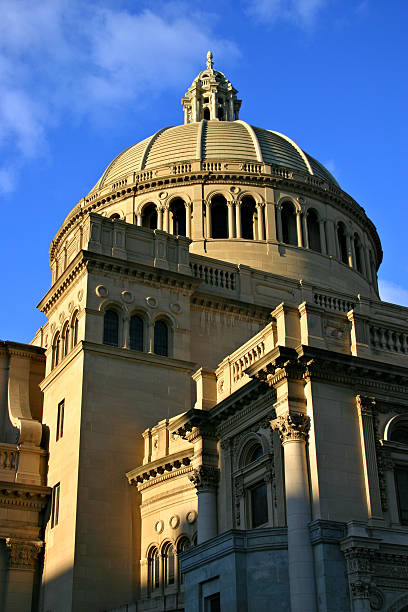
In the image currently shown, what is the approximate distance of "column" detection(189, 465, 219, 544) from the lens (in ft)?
107

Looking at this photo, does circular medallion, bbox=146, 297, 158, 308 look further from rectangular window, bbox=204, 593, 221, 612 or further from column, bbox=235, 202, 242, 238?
rectangular window, bbox=204, 593, 221, 612

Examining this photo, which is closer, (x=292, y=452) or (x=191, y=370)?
(x=292, y=452)

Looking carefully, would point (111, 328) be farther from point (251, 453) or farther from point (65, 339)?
point (251, 453)

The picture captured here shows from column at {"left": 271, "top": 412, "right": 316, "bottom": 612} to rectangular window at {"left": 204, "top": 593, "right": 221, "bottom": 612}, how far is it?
9.92 feet

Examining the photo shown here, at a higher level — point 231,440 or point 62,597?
point 231,440

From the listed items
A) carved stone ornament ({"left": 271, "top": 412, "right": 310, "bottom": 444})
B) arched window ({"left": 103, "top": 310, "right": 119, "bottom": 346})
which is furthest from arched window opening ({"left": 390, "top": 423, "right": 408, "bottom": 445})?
arched window ({"left": 103, "top": 310, "right": 119, "bottom": 346})

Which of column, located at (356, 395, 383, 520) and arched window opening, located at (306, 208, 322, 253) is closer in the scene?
column, located at (356, 395, 383, 520)

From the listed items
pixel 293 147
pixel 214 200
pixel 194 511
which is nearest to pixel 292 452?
pixel 194 511

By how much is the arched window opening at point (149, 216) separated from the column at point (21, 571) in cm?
2412

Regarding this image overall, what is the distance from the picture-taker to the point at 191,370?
138 feet

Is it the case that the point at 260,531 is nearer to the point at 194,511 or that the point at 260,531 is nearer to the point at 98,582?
the point at 194,511

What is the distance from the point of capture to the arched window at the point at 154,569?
120 ft

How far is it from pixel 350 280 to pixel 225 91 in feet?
78.2

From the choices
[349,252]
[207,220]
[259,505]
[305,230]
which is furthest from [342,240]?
[259,505]
